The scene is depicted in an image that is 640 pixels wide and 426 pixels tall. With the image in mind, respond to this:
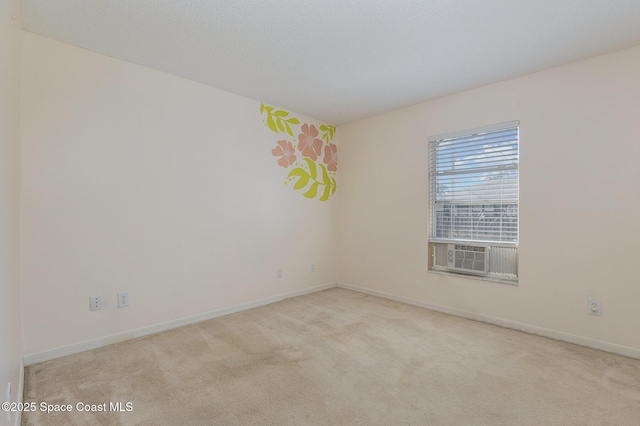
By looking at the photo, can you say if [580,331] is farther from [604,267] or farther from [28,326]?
[28,326]

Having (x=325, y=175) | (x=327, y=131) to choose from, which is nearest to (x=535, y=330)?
(x=325, y=175)

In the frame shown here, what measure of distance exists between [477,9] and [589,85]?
57.6 inches

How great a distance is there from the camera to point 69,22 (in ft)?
7.30

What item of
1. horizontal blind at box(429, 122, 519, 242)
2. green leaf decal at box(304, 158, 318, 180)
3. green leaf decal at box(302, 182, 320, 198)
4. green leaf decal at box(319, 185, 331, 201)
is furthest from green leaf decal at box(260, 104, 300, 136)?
horizontal blind at box(429, 122, 519, 242)

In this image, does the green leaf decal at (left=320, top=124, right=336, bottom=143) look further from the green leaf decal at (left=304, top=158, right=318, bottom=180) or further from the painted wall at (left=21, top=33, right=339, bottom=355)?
the painted wall at (left=21, top=33, right=339, bottom=355)

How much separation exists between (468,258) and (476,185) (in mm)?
813

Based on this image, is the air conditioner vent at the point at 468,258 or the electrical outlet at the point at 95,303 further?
the air conditioner vent at the point at 468,258

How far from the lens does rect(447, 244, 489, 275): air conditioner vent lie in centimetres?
332

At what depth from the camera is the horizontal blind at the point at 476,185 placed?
316 centimetres

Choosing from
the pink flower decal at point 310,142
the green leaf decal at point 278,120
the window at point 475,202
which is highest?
the green leaf decal at point 278,120

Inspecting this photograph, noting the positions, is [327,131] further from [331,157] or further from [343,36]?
[343,36]

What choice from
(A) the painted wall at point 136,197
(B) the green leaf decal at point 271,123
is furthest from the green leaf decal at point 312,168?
(B) the green leaf decal at point 271,123

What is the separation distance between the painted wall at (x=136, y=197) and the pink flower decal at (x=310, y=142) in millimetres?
462

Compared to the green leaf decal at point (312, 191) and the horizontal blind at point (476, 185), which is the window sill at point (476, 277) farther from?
the green leaf decal at point (312, 191)
